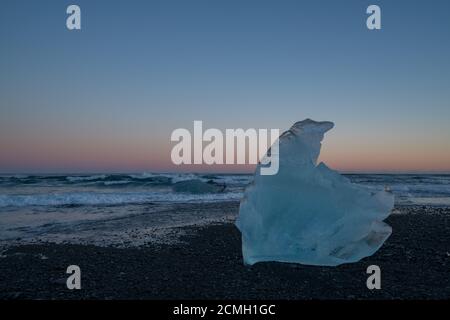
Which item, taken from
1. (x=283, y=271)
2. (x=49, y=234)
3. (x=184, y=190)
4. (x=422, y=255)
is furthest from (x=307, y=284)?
(x=184, y=190)

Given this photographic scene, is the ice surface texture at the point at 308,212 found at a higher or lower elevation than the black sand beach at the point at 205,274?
higher

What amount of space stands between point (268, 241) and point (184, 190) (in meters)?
17.6

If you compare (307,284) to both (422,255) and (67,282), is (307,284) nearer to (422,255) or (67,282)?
(422,255)

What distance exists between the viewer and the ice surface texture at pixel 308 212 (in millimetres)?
5738

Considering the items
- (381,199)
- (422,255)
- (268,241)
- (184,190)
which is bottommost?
(184,190)

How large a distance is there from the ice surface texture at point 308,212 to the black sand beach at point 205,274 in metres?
0.29

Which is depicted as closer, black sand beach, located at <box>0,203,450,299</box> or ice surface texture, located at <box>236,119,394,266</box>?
black sand beach, located at <box>0,203,450,299</box>

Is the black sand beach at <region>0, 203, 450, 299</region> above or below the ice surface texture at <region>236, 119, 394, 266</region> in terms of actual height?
below

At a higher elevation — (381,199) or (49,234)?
(381,199)

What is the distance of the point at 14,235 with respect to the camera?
29.7ft

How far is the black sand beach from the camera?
16.0 feet

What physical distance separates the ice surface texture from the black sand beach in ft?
0.95
